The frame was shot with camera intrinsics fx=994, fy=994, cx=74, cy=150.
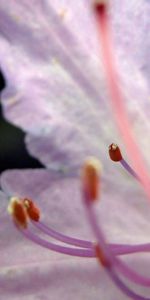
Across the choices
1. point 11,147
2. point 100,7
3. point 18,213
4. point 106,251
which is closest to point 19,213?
point 18,213

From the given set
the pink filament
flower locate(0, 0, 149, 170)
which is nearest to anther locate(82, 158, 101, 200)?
the pink filament

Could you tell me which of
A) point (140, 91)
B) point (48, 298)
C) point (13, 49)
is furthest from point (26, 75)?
point (48, 298)

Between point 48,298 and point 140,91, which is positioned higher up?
point 140,91

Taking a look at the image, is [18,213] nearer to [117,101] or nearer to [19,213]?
[19,213]

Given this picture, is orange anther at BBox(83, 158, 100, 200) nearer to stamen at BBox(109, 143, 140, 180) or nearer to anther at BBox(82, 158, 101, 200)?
anther at BBox(82, 158, 101, 200)

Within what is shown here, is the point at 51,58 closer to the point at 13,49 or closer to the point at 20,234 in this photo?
the point at 13,49

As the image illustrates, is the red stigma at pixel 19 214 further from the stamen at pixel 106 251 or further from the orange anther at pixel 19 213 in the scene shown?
the stamen at pixel 106 251
